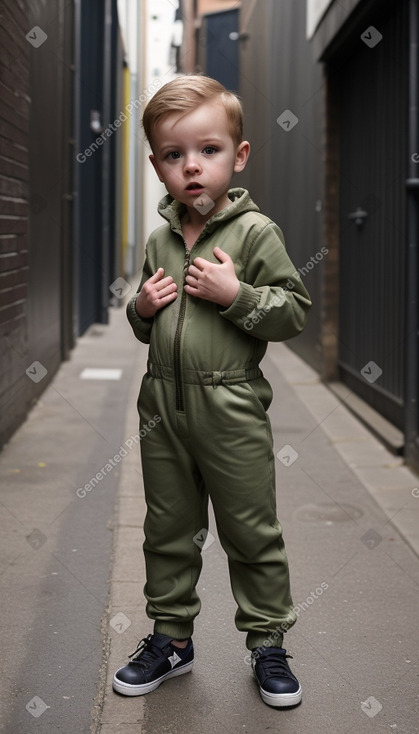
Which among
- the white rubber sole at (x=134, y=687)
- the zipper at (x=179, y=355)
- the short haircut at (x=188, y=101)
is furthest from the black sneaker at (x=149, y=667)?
the short haircut at (x=188, y=101)

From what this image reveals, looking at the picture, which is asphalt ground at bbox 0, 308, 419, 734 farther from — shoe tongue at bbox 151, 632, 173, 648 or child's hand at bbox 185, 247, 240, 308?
child's hand at bbox 185, 247, 240, 308

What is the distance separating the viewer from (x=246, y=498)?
2781 millimetres

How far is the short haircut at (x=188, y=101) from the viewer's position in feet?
8.57

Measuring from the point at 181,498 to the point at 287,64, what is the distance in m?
10.1

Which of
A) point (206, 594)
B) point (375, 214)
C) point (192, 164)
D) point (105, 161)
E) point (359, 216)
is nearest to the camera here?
point (192, 164)

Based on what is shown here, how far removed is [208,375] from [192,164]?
56cm

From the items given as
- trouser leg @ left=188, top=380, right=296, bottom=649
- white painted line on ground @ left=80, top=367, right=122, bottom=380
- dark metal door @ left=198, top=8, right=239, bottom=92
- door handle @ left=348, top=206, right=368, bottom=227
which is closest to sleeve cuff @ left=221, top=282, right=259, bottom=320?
trouser leg @ left=188, top=380, right=296, bottom=649

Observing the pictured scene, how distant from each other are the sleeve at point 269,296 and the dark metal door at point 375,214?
11.3 feet

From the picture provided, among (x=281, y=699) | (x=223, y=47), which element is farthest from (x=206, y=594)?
(x=223, y=47)

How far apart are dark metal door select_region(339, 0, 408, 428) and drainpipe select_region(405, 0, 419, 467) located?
0.76ft

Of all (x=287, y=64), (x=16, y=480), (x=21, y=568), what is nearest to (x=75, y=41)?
(x=287, y=64)

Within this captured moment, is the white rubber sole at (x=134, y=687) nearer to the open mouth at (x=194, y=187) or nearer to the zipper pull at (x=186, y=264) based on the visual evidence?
the zipper pull at (x=186, y=264)

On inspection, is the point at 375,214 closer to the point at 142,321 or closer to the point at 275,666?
the point at 142,321

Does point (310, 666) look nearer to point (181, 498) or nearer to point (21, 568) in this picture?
point (181, 498)
